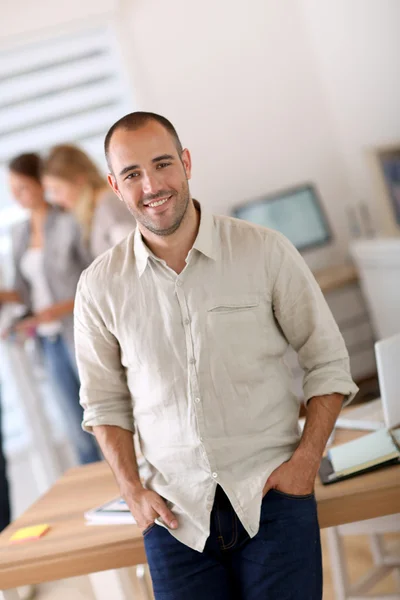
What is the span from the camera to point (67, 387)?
377 centimetres

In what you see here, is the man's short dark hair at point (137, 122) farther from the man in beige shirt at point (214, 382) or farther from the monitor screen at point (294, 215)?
the monitor screen at point (294, 215)

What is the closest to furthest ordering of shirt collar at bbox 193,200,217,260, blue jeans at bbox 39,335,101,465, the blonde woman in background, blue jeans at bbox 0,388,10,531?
shirt collar at bbox 193,200,217,260 < blue jeans at bbox 0,388,10,531 < the blonde woman in background < blue jeans at bbox 39,335,101,465

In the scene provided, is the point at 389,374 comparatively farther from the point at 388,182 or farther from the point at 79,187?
the point at 388,182

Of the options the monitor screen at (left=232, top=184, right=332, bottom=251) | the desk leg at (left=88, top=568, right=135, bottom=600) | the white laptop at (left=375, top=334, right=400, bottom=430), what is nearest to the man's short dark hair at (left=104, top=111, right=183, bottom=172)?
the white laptop at (left=375, top=334, right=400, bottom=430)

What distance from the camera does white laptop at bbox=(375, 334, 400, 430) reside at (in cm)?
178

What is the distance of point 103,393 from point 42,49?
3.08 meters

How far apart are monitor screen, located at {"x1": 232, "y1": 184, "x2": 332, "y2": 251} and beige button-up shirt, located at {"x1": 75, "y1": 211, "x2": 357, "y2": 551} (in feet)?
9.17

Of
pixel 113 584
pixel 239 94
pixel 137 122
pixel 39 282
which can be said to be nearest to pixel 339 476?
pixel 113 584

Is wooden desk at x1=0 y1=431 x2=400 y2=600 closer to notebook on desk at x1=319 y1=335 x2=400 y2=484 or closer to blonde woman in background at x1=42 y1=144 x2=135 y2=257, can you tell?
notebook on desk at x1=319 y1=335 x2=400 y2=484

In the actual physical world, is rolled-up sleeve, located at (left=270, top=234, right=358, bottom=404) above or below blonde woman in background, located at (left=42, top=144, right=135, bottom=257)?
below

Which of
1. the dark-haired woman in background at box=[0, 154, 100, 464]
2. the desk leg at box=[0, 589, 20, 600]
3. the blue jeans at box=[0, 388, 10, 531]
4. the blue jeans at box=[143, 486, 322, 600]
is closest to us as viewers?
the blue jeans at box=[143, 486, 322, 600]

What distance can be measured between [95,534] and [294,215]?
2.98 m

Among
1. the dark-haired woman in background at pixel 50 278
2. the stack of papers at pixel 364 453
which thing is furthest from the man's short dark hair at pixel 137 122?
the dark-haired woman in background at pixel 50 278

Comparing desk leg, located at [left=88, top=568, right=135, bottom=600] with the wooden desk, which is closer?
the wooden desk
